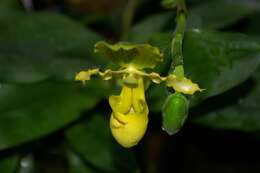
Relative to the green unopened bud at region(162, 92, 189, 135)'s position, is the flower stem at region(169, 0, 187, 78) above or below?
above

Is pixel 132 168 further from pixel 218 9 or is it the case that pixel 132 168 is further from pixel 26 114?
pixel 218 9

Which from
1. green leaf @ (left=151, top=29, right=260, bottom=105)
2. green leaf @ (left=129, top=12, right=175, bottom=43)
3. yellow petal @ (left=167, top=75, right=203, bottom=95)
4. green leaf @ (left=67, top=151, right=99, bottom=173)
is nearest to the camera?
yellow petal @ (left=167, top=75, right=203, bottom=95)

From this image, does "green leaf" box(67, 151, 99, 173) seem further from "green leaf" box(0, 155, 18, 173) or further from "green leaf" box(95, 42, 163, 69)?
"green leaf" box(95, 42, 163, 69)

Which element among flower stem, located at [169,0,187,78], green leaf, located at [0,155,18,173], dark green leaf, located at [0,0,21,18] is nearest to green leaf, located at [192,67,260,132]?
flower stem, located at [169,0,187,78]

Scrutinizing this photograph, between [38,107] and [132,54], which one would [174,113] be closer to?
[132,54]

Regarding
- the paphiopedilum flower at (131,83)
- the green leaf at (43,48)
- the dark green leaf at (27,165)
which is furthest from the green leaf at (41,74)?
the paphiopedilum flower at (131,83)

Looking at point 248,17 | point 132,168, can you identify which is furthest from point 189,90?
point 248,17

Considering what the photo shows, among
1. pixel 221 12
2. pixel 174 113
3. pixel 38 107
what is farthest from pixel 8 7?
pixel 174 113
